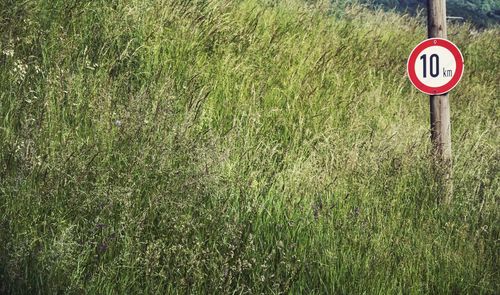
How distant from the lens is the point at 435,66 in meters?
7.23

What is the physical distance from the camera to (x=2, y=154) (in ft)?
16.6

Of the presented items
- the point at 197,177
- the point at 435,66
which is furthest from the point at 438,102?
the point at 197,177

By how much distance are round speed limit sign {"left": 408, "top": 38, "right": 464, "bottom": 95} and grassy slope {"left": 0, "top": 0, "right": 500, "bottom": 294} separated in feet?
2.22

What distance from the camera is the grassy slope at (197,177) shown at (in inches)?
178

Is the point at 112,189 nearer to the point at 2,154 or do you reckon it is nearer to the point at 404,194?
the point at 2,154

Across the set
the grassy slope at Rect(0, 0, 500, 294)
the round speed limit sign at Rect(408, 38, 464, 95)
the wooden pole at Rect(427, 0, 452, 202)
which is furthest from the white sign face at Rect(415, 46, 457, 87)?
the grassy slope at Rect(0, 0, 500, 294)

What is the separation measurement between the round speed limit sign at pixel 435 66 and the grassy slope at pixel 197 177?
676 millimetres

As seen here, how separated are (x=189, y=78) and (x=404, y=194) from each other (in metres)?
2.52

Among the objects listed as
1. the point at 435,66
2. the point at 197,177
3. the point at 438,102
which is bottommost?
the point at 438,102

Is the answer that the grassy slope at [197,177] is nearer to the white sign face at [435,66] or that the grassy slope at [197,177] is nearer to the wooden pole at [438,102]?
the wooden pole at [438,102]

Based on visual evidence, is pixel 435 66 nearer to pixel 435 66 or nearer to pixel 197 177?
pixel 435 66

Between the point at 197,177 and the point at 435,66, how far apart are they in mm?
3235

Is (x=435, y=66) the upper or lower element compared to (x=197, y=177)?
upper

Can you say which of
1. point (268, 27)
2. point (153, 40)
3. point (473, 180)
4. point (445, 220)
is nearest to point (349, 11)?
point (268, 27)
